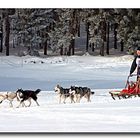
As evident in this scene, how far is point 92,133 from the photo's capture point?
6.47m

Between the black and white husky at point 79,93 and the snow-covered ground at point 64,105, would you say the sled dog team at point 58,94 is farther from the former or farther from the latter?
the snow-covered ground at point 64,105

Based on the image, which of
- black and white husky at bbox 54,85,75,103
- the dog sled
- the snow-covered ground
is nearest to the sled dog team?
black and white husky at bbox 54,85,75,103

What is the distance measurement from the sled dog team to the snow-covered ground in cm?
12

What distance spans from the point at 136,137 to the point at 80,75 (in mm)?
5568

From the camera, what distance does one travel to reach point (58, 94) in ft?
29.5

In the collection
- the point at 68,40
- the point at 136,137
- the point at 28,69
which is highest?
the point at 68,40

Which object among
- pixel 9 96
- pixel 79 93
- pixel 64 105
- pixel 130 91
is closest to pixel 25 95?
pixel 9 96

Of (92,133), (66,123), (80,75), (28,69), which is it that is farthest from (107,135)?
(80,75)

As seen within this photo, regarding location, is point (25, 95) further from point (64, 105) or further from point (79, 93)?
point (79, 93)

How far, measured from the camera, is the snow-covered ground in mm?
6680

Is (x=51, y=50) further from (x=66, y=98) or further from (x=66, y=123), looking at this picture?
(x=66, y=123)
